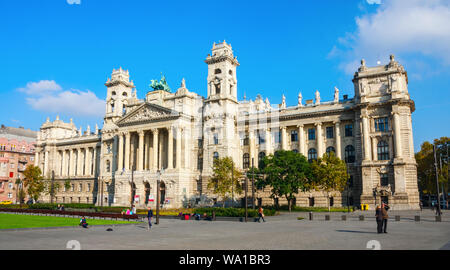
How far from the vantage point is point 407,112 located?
59500 mm

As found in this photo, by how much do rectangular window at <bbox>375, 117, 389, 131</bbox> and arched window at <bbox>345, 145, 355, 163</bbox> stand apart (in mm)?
5422

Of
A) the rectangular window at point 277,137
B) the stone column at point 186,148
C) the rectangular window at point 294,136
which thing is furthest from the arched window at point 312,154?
the stone column at point 186,148

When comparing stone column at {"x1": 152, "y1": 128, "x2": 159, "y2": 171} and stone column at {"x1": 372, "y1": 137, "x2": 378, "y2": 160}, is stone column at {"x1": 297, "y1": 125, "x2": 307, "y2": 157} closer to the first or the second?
stone column at {"x1": 372, "y1": 137, "x2": 378, "y2": 160}

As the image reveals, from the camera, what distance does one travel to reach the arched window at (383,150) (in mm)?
60319

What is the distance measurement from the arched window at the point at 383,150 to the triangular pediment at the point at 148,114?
36.9 meters

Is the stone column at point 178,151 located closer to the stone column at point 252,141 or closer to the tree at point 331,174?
the stone column at point 252,141

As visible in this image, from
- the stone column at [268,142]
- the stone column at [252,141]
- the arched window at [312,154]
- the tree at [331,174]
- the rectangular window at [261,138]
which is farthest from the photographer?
the rectangular window at [261,138]

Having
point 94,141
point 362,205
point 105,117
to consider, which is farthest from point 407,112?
point 94,141

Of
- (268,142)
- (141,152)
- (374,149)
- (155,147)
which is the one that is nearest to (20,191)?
(141,152)

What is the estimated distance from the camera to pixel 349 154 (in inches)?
2539

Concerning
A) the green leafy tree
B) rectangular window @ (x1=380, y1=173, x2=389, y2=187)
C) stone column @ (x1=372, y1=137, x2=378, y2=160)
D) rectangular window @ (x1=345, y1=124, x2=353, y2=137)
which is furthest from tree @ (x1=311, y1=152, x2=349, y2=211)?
the green leafy tree

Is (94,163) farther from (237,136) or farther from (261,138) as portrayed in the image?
(261,138)

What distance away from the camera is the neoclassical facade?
59406 mm

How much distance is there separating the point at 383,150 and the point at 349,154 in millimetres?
5771
